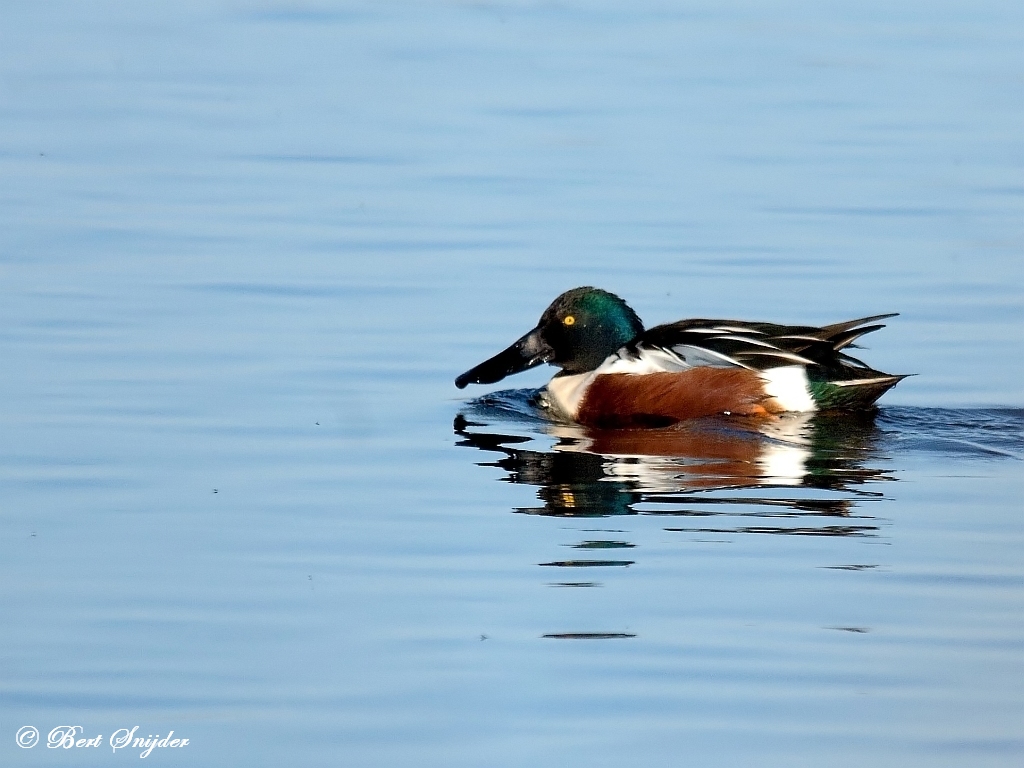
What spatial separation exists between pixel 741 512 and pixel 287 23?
1535cm

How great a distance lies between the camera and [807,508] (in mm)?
7527

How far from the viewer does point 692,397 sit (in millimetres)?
9719

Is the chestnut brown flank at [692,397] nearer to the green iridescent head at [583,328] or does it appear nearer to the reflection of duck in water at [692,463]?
the reflection of duck in water at [692,463]

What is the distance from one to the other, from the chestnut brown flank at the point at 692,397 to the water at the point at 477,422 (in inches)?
8.2

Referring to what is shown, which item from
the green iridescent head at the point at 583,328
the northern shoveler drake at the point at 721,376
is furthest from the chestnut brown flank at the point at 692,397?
the green iridescent head at the point at 583,328

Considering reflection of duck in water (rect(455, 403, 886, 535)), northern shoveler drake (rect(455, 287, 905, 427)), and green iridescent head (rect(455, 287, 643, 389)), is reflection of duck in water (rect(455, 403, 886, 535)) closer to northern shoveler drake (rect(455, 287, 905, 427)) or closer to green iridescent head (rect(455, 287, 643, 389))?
northern shoveler drake (rect(455, 287, 905, 427))

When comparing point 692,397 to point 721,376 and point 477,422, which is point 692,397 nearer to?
point 721,376

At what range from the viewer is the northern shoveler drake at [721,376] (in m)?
9.56

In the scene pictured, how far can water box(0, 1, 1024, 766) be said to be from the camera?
216 inches

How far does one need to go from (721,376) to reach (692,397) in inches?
7.0

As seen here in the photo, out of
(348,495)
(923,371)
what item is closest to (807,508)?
(348,495)

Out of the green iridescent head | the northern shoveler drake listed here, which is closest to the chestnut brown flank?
the northern shoveler drake

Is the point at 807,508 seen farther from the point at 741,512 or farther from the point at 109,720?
the point at 109,720

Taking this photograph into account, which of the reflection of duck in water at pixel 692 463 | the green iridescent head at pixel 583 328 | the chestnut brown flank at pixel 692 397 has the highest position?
the green iridescent head at pixel 583 328
